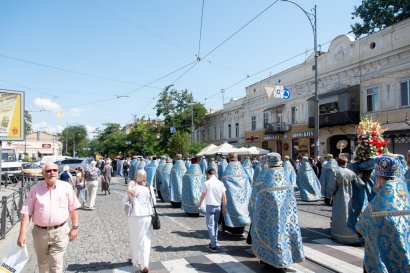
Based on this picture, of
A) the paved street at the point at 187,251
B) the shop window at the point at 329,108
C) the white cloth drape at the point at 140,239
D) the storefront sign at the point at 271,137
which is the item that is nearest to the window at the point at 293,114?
the storefront sign at the point at 271,137

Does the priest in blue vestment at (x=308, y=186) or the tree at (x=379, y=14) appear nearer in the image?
the priest in blue vestment at (x=308, y=186)

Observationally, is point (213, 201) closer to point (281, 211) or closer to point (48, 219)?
point (281, 211)

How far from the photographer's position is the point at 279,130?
1355 inches

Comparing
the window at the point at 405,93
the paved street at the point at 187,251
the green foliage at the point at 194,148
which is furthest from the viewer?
the green foliage at the point at 194,148

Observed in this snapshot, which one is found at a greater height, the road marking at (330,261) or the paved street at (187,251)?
the road marking at (330,261)

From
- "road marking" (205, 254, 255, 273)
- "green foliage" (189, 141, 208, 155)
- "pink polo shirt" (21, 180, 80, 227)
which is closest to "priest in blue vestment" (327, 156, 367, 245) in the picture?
"road marking" (205, 254, 255, 273)

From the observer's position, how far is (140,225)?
5895mm

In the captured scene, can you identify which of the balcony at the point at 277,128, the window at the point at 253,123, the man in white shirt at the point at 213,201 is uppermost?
the window at the point at 253,123

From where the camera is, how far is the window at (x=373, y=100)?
24.2 metres

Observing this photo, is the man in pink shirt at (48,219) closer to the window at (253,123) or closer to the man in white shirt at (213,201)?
the man in white shirt at (213,201)

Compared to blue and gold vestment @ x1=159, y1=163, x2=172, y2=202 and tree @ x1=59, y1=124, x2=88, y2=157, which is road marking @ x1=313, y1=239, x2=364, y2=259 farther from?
tree @ x1=59, y1=124, x2=88, y2=157

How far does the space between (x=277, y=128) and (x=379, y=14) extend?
1330 cm


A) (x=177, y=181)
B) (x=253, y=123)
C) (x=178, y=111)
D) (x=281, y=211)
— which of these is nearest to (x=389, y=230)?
(x=281, y=211)

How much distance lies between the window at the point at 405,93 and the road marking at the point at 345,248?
57.3 feet
